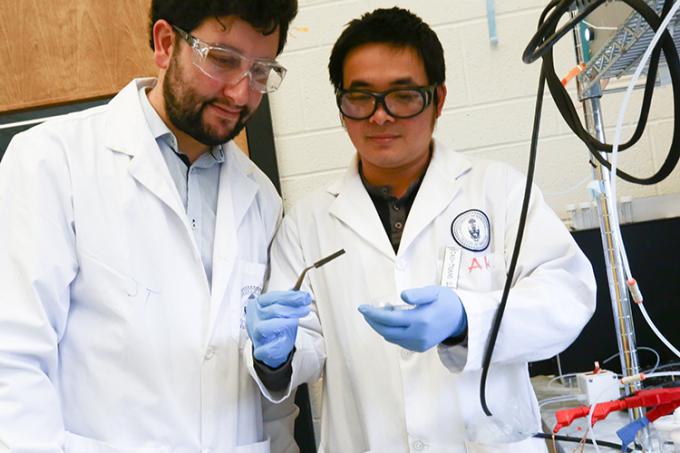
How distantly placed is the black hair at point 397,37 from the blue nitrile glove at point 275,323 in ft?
1.75

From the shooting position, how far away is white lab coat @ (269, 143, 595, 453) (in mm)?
1244

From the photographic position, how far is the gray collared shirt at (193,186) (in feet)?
4.63

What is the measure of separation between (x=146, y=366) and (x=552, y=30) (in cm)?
88

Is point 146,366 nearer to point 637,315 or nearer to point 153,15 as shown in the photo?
point 153,15

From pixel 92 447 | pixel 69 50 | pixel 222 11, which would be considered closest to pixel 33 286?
pixel 92 447

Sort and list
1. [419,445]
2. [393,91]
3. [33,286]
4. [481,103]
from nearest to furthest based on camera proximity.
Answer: [33,286] → [419,445] → [393,91] → [481,103]

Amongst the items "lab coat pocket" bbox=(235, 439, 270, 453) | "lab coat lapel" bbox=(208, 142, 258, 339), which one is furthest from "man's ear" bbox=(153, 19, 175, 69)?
"lab coat pocket" bbox=(235, 439, 270, 453)

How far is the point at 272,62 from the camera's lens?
1.41 m

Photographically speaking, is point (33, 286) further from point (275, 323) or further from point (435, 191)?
point (435, 191)

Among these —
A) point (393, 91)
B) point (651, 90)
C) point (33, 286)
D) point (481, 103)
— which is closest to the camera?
point (651, 90)

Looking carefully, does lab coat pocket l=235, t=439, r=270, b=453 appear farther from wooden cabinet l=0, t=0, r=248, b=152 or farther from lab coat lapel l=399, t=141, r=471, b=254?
wooden cabinet l=0, t=0, r=248, b=152

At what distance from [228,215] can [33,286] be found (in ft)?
1.32

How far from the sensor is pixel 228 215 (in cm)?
144

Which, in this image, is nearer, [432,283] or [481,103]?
[432,283]
